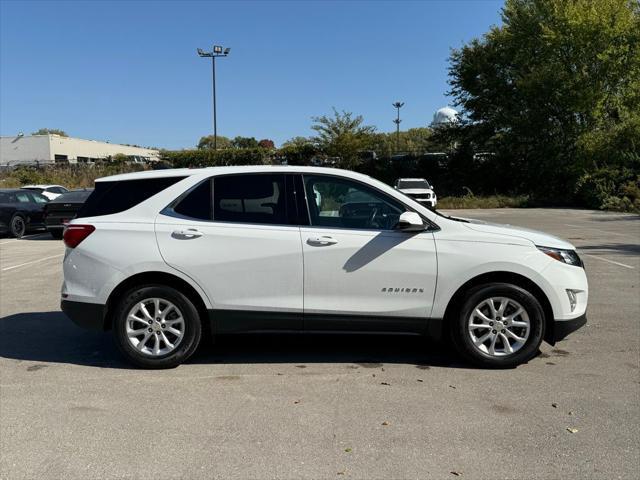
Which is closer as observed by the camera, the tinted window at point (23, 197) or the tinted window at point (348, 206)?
the tinted window at point (348, 206)

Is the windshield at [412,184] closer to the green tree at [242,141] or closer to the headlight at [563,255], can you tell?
the headlight at [563,255]

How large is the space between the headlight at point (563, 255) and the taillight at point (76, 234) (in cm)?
401

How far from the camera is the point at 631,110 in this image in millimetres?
29812

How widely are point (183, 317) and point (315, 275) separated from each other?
1.23 meters

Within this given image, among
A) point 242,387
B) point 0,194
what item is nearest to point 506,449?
point 242,387

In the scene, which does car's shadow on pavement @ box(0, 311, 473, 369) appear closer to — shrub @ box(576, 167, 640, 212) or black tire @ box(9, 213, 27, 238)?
black tire @ box(9, 213, 27, 238)

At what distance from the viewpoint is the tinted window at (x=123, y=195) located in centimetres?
517

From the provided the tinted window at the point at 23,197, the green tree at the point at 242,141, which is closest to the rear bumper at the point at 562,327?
the tinted window at the point at 23,197

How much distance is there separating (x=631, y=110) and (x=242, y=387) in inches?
1238

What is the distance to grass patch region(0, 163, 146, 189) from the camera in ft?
127

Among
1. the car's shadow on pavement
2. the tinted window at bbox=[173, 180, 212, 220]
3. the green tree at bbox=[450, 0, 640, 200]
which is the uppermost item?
the green tree at bbox=[450, 0, 640, 200]

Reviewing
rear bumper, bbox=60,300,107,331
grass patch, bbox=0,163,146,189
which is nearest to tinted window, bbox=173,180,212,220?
rear bumper, bbox=60,300,107,331

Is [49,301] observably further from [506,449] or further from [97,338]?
[506,449]

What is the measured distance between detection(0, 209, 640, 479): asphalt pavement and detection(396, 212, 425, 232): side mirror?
1.27 m
